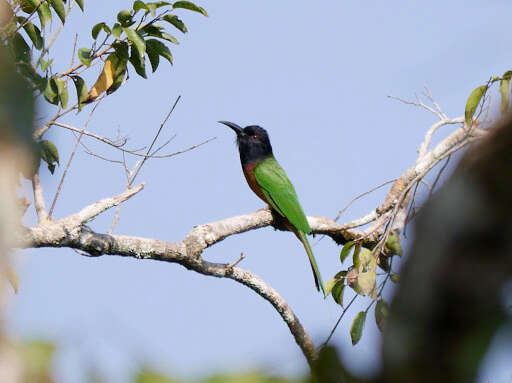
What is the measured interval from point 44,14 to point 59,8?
8 centimetres

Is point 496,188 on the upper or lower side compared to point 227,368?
upper

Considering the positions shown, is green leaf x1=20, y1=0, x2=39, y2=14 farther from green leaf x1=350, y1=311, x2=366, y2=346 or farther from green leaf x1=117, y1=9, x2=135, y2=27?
green leaf x1=350, y1=311, x2=366, y2=346

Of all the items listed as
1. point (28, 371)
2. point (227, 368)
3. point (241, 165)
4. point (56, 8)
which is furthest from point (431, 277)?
point (241, 165)

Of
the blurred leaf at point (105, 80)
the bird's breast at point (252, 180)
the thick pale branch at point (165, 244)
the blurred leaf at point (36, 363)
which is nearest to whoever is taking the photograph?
the blurred leaf at point (36, 363)

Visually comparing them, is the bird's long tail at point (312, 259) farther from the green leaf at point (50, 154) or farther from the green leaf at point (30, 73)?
the green leaf at point (30, 73)

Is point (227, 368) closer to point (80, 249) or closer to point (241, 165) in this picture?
point (80, 249)

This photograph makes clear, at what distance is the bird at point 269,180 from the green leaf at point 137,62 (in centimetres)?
195

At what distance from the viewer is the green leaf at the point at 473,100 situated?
309 centimetres

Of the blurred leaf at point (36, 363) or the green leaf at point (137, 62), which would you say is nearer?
the blurred leaf at point (36, 363)

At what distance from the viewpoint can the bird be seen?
504 centimetres

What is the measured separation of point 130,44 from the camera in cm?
336

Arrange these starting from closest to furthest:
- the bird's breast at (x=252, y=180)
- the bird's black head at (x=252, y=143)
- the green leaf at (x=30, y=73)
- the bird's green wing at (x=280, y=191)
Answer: the green leaf at (x=30, y=73)
the bird's green wing at (x=280, y=191)
the bird's breast at (x=252, y=180)
the bird's black head at (x=252, y=143)

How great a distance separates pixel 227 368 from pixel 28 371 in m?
0.19

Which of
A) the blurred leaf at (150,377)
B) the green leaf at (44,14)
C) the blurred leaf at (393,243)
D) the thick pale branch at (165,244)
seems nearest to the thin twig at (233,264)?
the thick pale branch at (165,244)
